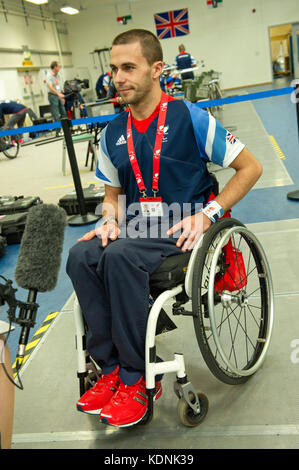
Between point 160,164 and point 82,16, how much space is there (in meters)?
20.4

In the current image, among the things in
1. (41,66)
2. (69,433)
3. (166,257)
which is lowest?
(69,433)

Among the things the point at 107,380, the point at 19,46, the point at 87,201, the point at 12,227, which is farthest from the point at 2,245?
the point at 19,46

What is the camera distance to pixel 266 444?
4.63 ft

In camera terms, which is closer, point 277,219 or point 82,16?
point 277,219

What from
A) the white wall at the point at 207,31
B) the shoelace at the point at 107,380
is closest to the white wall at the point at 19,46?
the white wall at the point at 207,31

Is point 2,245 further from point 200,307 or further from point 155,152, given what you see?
point 200,307

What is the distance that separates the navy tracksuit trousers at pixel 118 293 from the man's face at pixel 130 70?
1.77 feet

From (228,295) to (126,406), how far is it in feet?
1.62

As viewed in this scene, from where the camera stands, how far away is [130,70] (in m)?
1.60

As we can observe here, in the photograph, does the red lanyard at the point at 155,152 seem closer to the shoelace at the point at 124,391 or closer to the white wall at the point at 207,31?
the shoelace at the point at 124,391

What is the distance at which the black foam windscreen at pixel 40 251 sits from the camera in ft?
3.99
